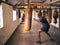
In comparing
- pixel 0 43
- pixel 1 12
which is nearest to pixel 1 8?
pixel 1 12

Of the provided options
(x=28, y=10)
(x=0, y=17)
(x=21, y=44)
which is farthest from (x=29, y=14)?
(x=21, y=44)

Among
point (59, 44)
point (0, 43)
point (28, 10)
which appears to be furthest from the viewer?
point (59, 44)

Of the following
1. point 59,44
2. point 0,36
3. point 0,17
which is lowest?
point 59,44

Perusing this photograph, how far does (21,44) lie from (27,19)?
490cm

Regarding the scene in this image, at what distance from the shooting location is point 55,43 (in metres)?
6.32

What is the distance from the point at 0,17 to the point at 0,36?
741 mm

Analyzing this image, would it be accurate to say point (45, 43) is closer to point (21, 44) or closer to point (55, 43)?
point (55, 43)

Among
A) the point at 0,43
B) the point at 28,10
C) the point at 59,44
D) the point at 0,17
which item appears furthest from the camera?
the point at 59,44

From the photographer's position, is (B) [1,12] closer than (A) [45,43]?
Yes

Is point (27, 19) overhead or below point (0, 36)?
overhead

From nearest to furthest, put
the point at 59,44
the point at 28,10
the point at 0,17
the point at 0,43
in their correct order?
1. the point at 28,10
2. the point at 0,43
3. the point at 0,17
4. the point at 59,44

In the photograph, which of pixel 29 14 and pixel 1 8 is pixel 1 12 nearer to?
pixel 1 8

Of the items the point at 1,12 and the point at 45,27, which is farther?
the point at 45,27

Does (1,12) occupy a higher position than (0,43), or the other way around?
(1,12)
